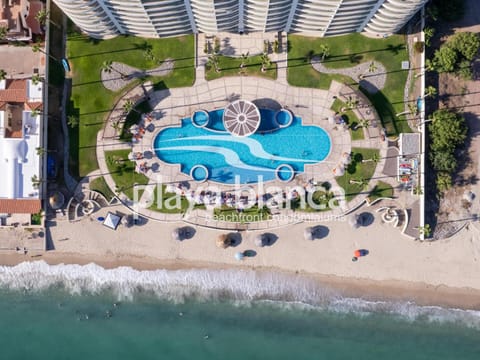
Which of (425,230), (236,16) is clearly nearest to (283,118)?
(236,16)

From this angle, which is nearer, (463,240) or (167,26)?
(167,26)

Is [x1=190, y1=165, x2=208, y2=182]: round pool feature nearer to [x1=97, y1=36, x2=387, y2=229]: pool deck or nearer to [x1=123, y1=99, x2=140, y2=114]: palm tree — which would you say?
[x1=97, y1=36, x2=387, y2=229]: pool deck

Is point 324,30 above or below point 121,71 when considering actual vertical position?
above

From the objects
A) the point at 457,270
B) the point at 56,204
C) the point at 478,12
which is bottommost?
the point at 457,270

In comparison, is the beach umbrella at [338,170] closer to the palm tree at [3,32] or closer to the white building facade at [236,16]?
the white building facade at [236,16]

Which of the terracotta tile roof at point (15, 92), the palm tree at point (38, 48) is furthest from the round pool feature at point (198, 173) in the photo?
the palm tree at point (38, 48)

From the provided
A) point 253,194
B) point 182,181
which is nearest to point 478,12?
point 253,194

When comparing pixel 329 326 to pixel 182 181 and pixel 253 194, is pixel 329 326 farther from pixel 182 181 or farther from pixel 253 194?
pixel 182 181
